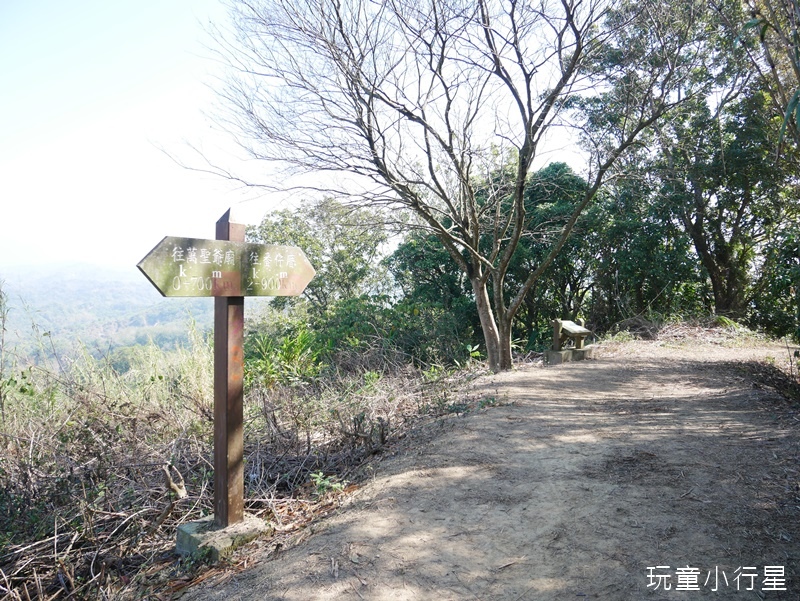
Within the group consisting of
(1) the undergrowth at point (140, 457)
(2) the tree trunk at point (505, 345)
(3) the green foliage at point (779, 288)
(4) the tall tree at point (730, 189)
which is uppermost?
(4) the tall tree at point (730, 189)

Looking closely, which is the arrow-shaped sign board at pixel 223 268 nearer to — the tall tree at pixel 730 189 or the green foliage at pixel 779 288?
the green foliage at pixel 779 288

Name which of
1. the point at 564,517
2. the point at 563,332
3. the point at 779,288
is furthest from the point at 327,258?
the point at 564,517

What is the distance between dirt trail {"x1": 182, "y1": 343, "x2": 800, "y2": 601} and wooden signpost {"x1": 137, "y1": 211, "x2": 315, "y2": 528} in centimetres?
55

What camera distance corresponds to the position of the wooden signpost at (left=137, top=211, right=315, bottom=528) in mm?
2990

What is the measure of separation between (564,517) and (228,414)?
195cm

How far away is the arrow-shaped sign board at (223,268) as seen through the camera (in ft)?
9.34

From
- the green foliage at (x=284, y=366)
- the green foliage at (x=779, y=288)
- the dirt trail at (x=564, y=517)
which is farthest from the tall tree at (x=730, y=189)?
the dirt trail at (x=564, y=517)

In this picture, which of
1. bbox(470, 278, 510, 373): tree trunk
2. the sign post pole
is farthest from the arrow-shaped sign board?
bbox(470, 278, 510, 373): tree trunk

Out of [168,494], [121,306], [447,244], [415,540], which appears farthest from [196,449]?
[121,306]

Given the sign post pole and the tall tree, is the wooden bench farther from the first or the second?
the sign post pole

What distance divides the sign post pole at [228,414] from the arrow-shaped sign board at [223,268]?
138 millimetres

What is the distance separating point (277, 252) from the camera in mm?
3404

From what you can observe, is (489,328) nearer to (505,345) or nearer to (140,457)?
(505,345)

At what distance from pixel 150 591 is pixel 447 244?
17.8 ft
